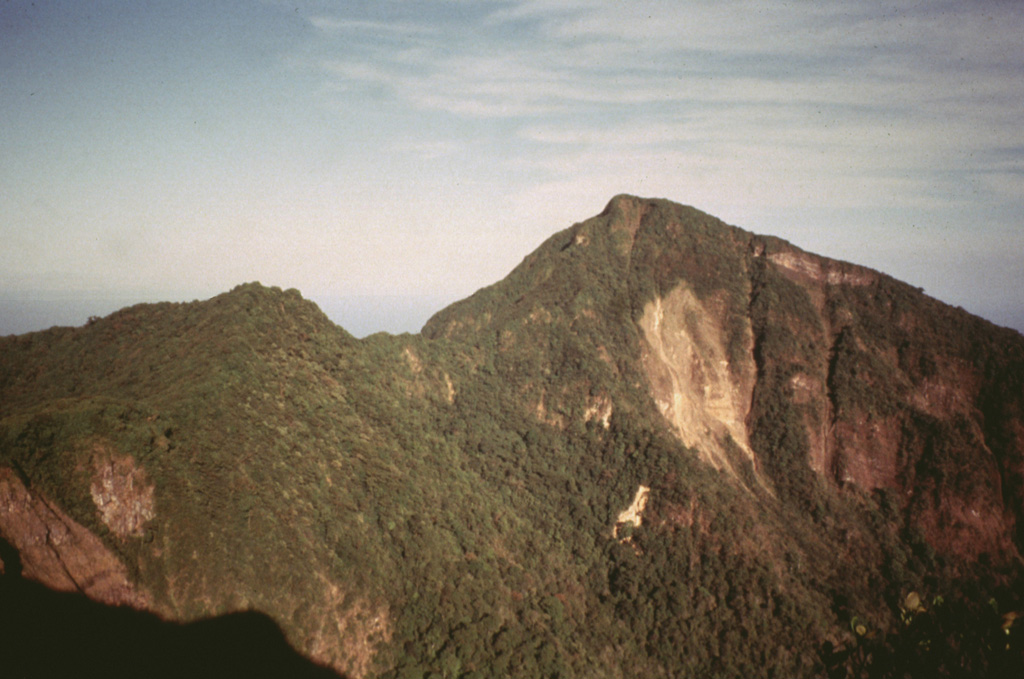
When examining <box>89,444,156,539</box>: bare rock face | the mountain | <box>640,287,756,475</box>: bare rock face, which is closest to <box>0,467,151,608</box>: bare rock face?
the mountain

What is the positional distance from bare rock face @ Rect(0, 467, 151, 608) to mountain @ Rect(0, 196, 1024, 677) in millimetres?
111

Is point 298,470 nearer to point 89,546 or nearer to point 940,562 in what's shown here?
point 89,546

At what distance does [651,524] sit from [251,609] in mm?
37533

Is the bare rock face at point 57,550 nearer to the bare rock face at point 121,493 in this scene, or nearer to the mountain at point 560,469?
the mountain at point 560,469

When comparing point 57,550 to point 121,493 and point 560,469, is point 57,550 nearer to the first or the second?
point 121,493

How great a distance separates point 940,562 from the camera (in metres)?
54.6

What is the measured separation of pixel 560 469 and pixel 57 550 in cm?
4380

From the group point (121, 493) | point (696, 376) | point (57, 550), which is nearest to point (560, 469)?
point (696, 376)

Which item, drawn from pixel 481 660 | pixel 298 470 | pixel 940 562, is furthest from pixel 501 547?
pixel 940 562

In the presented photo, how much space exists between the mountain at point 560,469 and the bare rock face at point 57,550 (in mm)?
111

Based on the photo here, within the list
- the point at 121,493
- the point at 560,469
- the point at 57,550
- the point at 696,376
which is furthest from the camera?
the point at 696,376

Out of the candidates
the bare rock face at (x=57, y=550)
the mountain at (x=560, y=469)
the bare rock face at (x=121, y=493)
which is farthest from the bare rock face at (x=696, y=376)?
the bare rock face at (x=57, y=550)

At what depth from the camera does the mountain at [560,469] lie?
3172cm

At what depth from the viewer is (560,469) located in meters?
60.0
